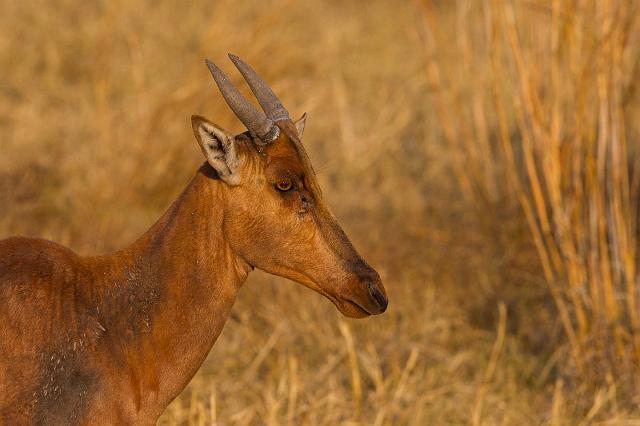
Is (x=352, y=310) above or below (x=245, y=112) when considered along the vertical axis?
below

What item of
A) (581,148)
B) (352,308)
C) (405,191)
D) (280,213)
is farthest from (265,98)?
(405,191)

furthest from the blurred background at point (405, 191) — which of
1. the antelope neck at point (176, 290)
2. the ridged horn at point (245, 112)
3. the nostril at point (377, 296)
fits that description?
the ridged horn at point (245, 112)

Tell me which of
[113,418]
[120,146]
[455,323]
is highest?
[120,146]

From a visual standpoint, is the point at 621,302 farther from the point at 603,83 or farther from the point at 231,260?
the point at 231,260

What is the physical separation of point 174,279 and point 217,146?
0.58 meters

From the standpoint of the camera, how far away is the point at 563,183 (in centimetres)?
735

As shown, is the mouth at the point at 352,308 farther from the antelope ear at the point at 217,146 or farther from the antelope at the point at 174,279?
the antelope ear at the point at 217,146

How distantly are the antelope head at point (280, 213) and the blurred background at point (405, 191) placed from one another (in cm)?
159

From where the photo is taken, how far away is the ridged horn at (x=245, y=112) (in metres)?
4.43

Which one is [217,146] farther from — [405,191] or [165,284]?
[405,191]

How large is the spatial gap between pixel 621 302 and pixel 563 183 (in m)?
0.89

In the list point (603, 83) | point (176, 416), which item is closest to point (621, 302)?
point (603, 83)

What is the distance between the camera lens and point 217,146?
14.4 ft

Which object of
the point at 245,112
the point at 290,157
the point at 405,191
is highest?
the point at 245,112
